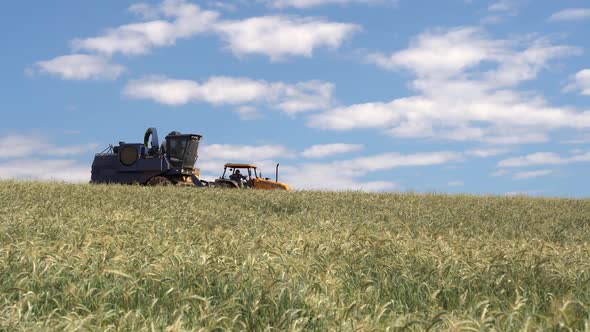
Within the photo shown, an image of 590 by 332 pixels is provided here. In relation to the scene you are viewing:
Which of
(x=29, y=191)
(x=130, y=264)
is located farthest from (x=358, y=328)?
(x=29, y=191)

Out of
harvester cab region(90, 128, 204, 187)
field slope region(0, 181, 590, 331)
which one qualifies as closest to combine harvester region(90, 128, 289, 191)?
harvester cab region(90, 128, 204, 187)

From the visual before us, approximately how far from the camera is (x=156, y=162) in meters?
29.6

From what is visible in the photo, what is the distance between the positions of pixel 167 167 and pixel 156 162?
0.70 meters

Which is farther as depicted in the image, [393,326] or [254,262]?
[254,262]

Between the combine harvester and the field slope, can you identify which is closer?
the field slope

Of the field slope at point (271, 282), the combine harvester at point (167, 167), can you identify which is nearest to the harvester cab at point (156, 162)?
the combine harvester at point (167, 167)

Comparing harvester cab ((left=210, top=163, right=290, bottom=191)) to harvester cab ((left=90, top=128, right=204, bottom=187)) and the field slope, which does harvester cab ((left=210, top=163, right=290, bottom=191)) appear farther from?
the field slope

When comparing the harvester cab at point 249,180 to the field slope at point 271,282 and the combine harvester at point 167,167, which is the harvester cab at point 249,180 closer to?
the combine harvester at point 167,167

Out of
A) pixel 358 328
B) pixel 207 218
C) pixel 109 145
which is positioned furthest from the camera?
pixel 109 145

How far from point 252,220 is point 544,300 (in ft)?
24.7

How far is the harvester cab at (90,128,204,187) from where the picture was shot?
29.5 m

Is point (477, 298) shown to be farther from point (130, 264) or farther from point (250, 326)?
point (130, 264)

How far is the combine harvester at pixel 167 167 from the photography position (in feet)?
96.7

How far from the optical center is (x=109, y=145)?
32.8m
